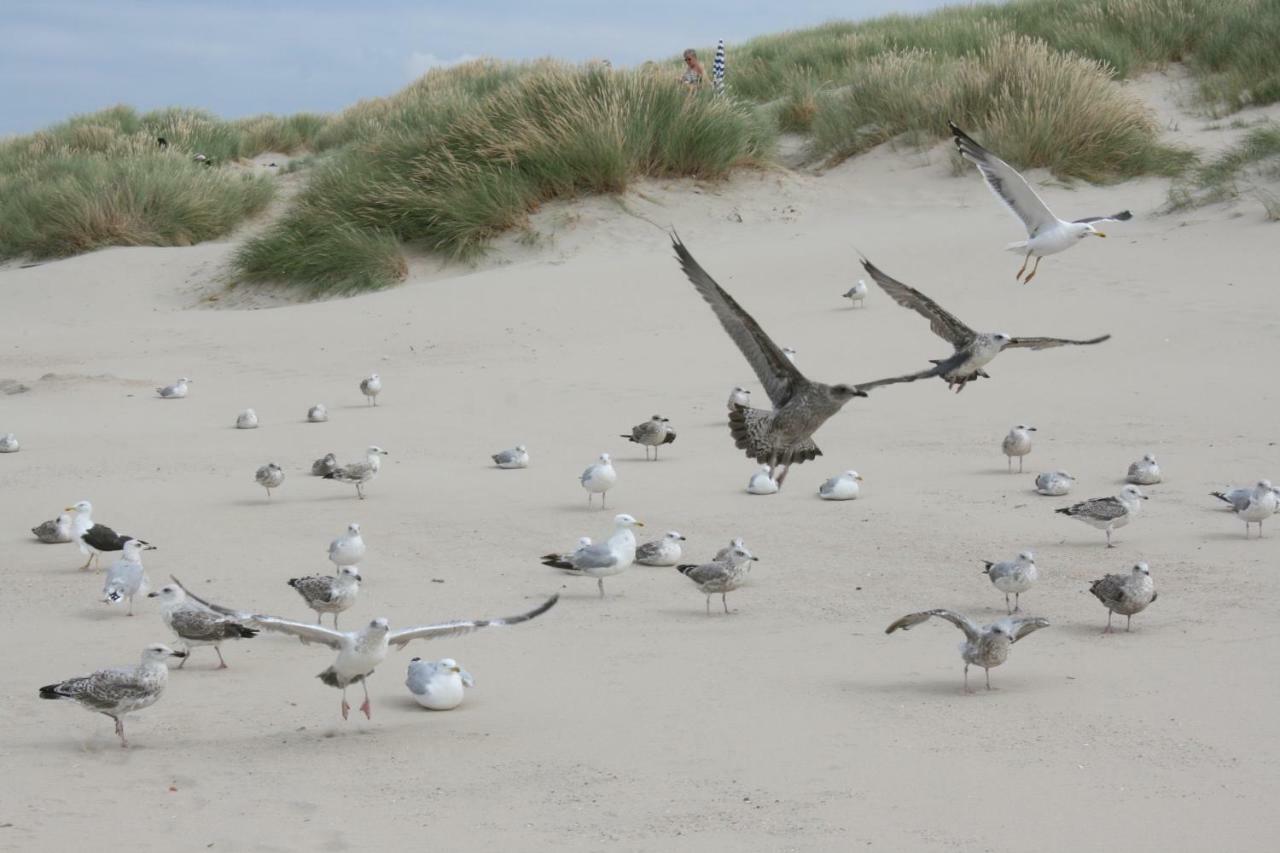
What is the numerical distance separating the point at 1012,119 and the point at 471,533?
11449 millimetres

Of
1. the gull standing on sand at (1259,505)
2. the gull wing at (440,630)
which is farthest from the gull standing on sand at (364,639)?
the gull standing on sand at (1259,505)

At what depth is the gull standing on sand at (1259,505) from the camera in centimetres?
908

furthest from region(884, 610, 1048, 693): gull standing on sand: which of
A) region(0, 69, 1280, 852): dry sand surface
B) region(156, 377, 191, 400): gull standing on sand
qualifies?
region(156, 377, 191, 400): gull standing on sand

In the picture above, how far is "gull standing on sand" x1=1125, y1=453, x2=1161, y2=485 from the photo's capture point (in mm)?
10367

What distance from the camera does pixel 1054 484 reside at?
408 inches

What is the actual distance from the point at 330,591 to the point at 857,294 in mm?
9300

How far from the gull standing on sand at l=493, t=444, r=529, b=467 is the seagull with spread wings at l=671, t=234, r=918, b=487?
294 centimetres

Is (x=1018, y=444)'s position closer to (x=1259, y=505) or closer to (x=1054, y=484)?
(x=1054, y=484)

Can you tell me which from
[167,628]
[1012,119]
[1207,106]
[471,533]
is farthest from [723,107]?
[167,628]

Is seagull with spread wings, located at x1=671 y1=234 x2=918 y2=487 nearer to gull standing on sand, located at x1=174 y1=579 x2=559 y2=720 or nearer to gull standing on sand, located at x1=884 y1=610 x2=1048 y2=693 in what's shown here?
gull standing on sand, located at x1=884 y1=610 x2=1048 y2=693

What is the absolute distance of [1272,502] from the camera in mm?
9117

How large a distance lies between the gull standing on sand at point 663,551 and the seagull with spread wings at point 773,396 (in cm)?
67

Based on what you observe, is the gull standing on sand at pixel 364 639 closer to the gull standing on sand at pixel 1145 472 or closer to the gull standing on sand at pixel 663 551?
the gull standing on sand at pixel 663 551

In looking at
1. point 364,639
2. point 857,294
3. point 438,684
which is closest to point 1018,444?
point 857,294
